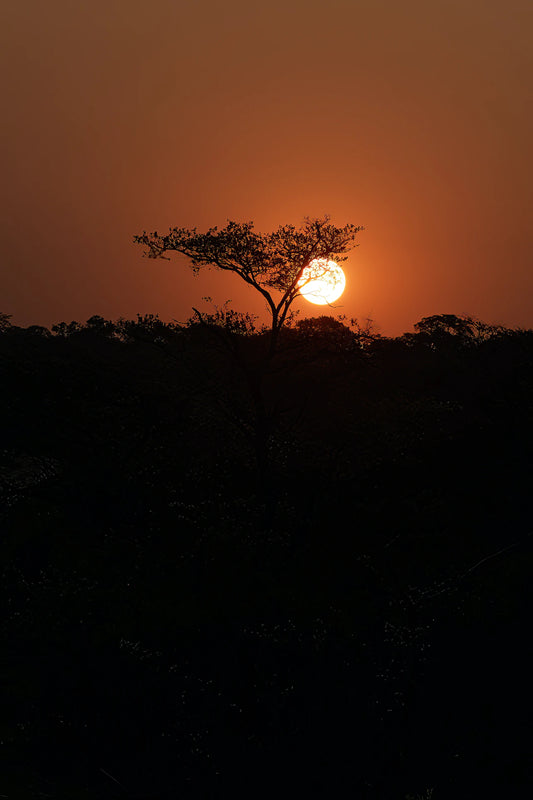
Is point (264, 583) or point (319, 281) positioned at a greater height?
point (319, 281)

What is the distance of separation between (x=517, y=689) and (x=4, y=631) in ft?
37.2

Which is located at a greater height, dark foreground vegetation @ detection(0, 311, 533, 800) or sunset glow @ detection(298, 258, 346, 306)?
sunset glow @ detection(298, 258, 346, 306)

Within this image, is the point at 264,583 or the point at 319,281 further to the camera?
the point at 319,281

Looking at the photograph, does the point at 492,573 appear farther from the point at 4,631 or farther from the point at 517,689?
the point at 4,631

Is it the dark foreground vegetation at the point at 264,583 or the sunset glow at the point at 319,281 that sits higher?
the sunset glow at the point at 319,281

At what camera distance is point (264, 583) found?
21.2 meters

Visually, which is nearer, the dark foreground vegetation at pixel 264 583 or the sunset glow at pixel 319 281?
the dark foreground vegetation at pixel 264 583

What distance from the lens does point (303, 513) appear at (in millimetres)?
26625

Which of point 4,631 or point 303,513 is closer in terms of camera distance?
point 4,631

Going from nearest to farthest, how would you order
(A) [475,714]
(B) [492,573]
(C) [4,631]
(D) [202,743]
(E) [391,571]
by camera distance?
(D) [202,743] → (A) [475,714] → (C) [4,631] → (B) [492,573] → (E) [391,571]

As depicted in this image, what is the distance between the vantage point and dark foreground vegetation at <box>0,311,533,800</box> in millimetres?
12045

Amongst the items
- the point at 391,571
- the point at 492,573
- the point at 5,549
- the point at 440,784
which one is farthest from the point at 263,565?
the point at 440,784

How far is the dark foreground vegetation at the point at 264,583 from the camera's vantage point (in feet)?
39.5

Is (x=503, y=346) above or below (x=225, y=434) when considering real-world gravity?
above
